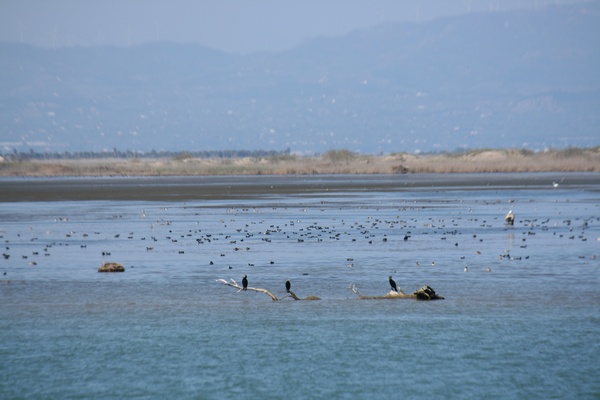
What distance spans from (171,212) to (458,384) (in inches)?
1566

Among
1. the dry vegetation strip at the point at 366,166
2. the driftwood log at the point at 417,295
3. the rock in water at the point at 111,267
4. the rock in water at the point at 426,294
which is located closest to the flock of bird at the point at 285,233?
the rock in water at the point at 111,267

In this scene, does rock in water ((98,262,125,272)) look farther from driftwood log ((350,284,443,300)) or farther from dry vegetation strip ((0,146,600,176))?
dry vegetation strip ((0,146,600,176))

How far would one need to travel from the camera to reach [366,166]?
152 metres

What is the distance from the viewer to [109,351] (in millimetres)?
18812

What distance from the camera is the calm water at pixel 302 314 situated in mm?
16766

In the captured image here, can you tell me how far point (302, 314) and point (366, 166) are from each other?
131 metres

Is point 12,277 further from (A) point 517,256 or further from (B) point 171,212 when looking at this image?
(B) point 171,212

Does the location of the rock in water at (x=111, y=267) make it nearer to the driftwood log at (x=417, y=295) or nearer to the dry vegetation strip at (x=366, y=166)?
the driftwood log at (x=417, y=295)

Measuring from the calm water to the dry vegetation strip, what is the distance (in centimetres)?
9800

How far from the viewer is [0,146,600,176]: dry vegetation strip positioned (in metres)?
139

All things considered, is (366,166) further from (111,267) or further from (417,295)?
(417,295)

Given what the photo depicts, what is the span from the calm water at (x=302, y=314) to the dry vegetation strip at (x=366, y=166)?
98.0 metres

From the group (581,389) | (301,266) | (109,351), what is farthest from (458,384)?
(301,266)

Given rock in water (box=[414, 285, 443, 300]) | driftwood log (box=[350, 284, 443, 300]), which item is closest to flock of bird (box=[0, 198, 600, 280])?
driftwood log (box=[350, 284, 443, 300])
